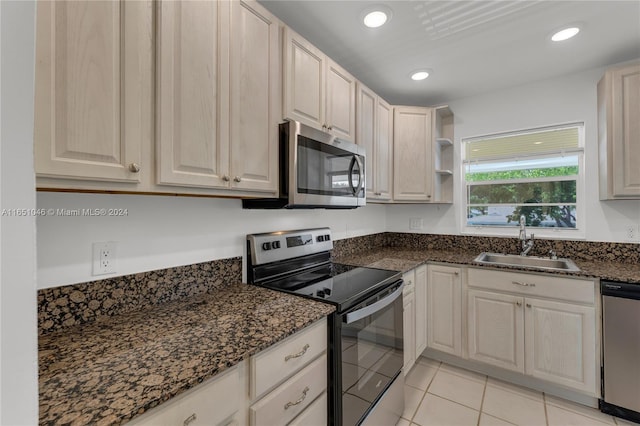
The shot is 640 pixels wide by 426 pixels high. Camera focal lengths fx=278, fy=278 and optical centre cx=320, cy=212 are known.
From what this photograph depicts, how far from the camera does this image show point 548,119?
243 cm

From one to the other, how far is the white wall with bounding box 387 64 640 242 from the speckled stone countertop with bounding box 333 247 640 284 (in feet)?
0.95

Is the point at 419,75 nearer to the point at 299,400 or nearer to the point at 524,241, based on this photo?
the point at 524,241

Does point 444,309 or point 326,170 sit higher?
point 326,170

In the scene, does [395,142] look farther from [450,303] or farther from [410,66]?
[450,303]

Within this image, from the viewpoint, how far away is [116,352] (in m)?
0.84

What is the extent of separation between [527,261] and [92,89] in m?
3.01

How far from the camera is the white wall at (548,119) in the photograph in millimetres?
2203

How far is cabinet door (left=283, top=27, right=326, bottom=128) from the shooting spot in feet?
4.82

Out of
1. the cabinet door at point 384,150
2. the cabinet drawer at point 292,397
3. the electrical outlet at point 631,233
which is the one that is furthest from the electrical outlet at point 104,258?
the electrical outlet at point 631,233

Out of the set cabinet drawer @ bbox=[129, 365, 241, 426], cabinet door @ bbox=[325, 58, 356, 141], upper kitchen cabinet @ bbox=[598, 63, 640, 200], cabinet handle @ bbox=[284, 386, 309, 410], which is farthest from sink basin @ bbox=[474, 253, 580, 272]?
cabinet drawer @ bbox=[129, 365, 241, 426]

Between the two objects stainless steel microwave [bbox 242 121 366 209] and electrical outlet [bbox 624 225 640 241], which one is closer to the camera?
stainless steel microwave [bbox 242 121 366 209]

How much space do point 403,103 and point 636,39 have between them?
1647mm

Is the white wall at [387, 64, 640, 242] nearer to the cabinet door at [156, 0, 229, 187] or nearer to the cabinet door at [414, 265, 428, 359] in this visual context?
the cabinet door at [414, 265, 428, 359]

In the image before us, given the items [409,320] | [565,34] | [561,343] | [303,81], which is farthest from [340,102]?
[561,343]
